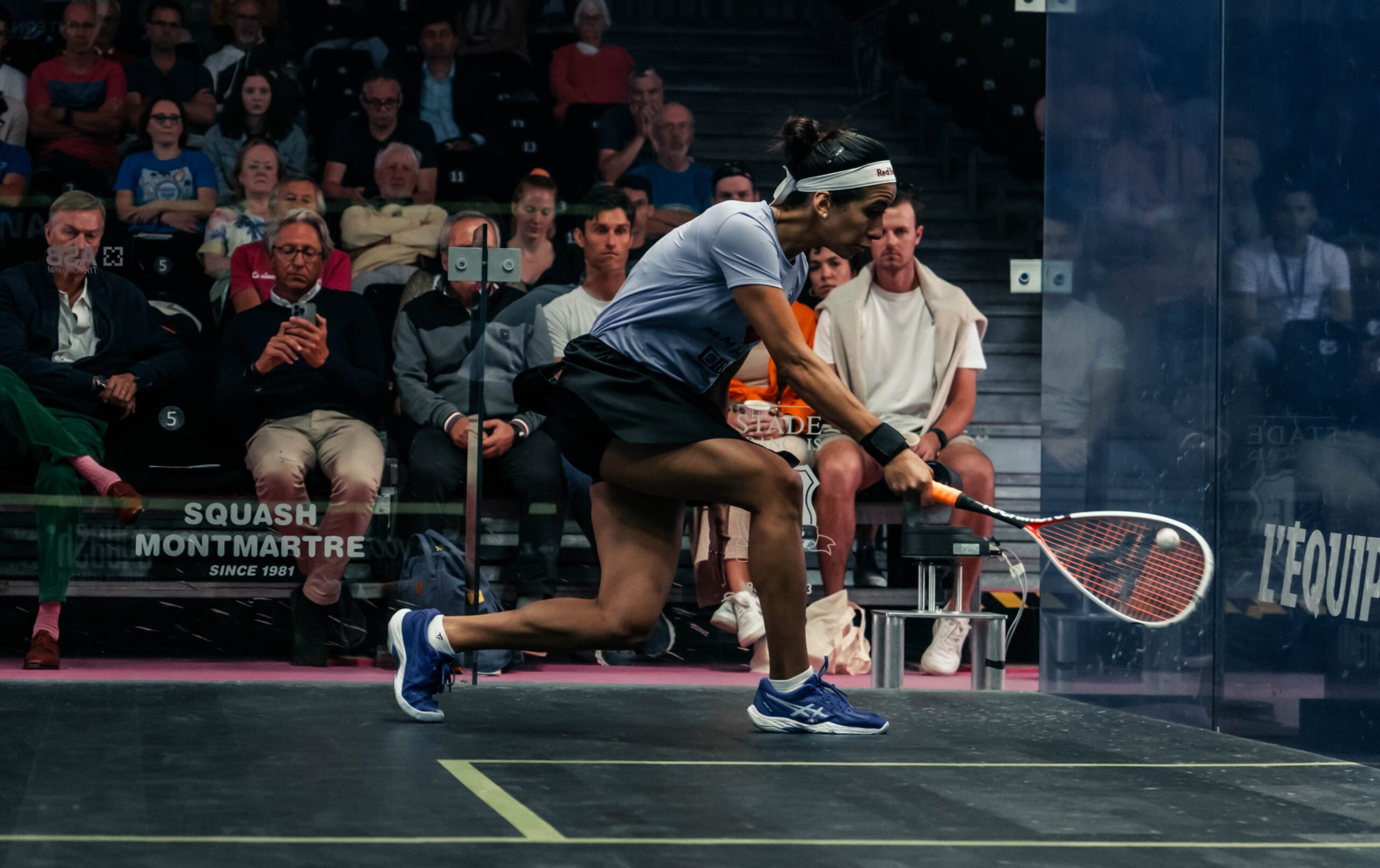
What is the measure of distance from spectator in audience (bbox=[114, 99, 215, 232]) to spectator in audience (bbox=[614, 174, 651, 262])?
1.29 meters

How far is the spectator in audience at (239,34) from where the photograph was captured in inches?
246

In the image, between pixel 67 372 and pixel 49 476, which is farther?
pixel 67 372

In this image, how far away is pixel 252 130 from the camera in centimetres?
594

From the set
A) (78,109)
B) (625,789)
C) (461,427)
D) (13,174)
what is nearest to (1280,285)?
(625,789)

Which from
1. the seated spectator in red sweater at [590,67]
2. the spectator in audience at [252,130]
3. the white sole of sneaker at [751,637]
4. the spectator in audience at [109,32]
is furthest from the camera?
the seated spectator in red sweater at [590,67]

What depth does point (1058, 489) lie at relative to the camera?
174 inches

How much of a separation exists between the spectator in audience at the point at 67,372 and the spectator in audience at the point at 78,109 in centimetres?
23

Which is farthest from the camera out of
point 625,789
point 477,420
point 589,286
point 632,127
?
point 632,127

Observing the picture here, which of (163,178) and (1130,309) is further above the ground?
(163,178)

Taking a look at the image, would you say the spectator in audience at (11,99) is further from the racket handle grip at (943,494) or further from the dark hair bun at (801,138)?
the racket handle grip at (943,494)

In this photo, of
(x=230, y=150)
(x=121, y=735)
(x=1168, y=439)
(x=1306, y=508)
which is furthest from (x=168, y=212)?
(x=1306, y=508)

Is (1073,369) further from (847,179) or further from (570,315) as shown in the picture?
(570,315)

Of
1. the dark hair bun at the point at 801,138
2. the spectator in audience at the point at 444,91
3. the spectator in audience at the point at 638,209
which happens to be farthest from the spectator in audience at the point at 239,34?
the dark hair bun at the point at 801,138

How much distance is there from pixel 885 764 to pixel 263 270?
289cm
